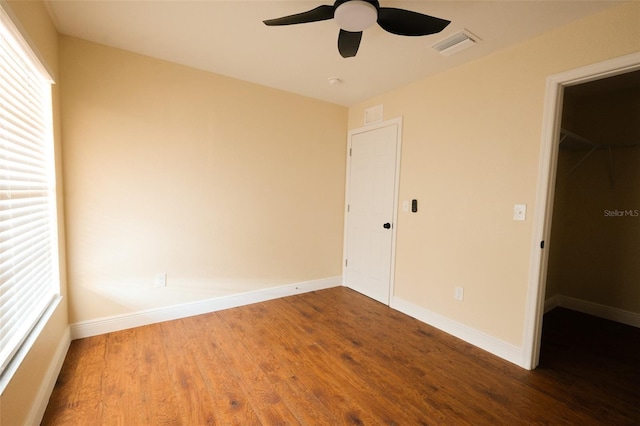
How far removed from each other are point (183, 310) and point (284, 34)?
271 cm

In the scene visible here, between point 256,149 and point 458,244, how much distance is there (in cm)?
233

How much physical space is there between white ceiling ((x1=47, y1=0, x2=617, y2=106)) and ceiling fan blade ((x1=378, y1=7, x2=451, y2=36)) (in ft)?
0.73

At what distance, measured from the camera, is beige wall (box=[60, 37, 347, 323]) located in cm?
235

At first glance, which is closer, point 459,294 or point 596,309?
point 459,294

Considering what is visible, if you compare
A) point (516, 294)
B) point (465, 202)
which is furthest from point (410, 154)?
point (516, 294)

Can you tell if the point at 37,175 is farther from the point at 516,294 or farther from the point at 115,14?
the point at 516,294

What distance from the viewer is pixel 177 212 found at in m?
2.75

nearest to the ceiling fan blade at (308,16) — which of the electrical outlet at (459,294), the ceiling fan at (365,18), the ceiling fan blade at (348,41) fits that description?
the ceiling fan at (365,18)

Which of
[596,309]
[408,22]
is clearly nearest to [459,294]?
[596,309]

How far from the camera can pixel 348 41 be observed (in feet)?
5.93

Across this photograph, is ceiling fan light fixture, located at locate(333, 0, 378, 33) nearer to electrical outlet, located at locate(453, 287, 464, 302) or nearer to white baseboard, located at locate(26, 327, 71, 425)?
electrical outlet, located at locate(453, 287, 464, 302)

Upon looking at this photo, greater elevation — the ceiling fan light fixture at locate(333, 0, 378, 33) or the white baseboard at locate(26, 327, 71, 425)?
the ceiling fan light fixture at locate(333, 0, 378, 33)

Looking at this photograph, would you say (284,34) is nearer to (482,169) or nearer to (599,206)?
(482,169)

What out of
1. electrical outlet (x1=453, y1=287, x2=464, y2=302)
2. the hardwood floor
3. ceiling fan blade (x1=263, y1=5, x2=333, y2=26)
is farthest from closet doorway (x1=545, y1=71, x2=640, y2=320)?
ceiling fan blade (x1=263, y1=5, x2=333, y2=26)
